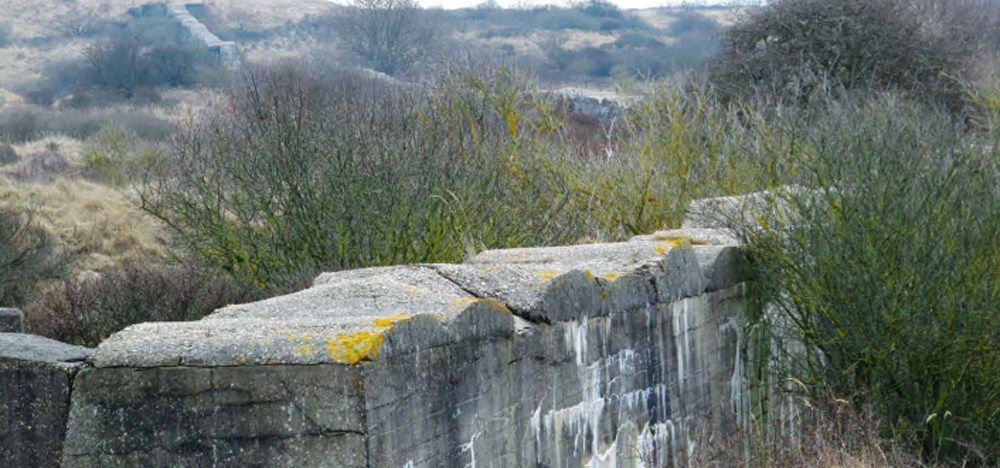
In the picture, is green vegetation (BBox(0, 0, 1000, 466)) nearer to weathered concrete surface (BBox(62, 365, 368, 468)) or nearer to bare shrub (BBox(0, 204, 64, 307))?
bare shrub (BBox(0, 204, 64, 307))

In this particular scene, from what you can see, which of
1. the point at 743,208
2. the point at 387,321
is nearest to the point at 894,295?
the point at 743,208

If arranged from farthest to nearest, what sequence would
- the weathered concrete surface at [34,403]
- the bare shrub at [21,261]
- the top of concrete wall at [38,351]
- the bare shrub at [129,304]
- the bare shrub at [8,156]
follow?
1. the bare shrub at [8,156]
2. the bare shrub at [21,261]
3. the bare shrub at [129,304]
4. the top of concrete wall at [38,351]
5. the weathered concrete surface at [34,403]

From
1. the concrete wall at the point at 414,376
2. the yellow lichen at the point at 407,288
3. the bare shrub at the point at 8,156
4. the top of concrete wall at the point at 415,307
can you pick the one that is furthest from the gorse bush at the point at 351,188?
the bare shrub at the point at 8,156

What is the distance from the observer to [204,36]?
8388 cm

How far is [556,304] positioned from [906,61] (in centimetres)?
2236

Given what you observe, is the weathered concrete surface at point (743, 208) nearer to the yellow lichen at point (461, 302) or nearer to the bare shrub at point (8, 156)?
A: the yellow lichen at point (461, 302)

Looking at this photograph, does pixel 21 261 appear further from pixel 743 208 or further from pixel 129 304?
pixel 743 208

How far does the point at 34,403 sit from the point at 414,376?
1.55 m

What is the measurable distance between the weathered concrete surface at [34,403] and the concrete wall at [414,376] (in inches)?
0.8

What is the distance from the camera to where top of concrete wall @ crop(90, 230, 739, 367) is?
195 inches

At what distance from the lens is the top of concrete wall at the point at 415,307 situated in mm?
4957

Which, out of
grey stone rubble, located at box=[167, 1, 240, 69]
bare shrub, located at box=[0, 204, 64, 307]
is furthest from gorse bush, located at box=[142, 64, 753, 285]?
grey stone rubble, located at box=[167, 1, 240, 69]

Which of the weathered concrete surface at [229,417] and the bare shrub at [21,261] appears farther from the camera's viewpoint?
the bare shrub at [21,261]

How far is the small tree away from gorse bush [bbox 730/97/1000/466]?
59.9 metres
